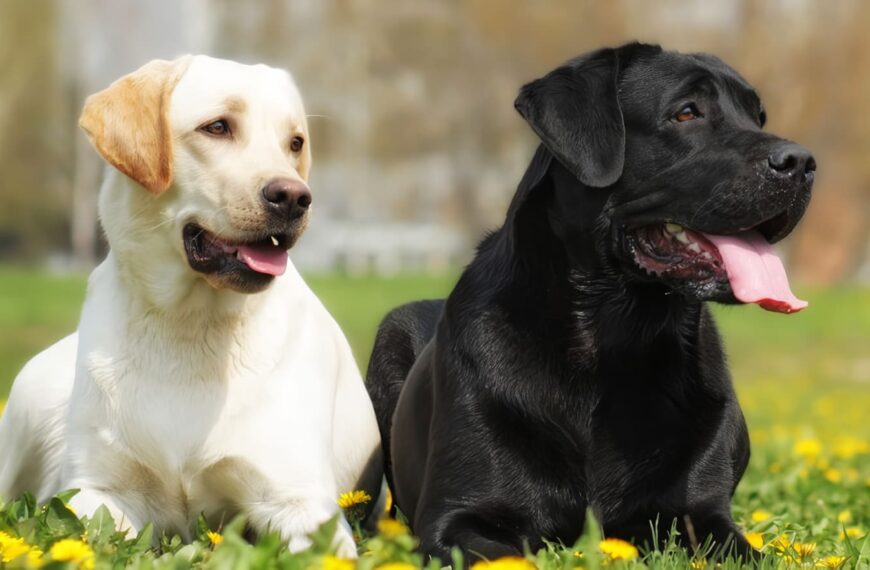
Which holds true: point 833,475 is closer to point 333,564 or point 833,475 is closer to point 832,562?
point 832,562

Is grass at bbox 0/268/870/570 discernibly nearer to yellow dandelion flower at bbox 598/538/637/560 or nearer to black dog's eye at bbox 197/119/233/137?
yellow dandelion flower at bbox 598/538/637/560

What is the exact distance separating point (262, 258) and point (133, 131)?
53 centimetres

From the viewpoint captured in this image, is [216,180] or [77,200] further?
[77,200]

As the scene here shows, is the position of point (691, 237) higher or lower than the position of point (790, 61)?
higher

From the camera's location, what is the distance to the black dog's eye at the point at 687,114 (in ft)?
11.0

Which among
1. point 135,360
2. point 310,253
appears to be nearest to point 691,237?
→ point 135,360

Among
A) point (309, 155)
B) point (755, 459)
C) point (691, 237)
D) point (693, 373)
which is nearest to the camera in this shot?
point (691, 237)

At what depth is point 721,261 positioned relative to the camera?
3.23 meters

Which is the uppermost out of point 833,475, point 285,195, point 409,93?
point 285,195

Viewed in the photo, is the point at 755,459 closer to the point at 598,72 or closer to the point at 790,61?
the point at 598,72

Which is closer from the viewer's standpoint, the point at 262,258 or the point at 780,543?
the point at 780,543

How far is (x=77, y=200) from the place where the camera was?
3005 centimetres

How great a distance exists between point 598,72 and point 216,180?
1176 millimetres

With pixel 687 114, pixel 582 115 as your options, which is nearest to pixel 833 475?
pixel 687 114
